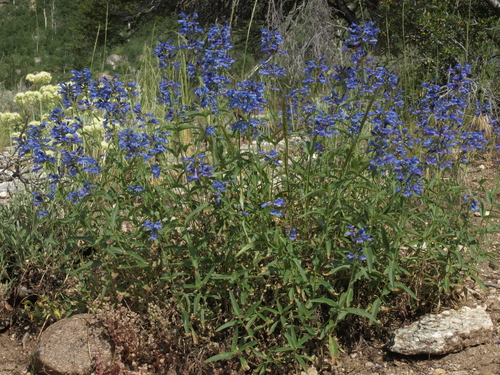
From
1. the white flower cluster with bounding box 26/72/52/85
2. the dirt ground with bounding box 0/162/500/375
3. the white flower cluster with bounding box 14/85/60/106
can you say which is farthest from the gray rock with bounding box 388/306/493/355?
the white flower cluster with bounding box 26/72/52/85

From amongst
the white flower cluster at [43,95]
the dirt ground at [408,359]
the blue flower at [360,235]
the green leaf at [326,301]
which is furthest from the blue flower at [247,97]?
the white flower cluster at [43,95]

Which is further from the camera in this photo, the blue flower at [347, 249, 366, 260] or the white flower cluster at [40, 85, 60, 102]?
the white flower cluster at [40, 85, 60, 102]

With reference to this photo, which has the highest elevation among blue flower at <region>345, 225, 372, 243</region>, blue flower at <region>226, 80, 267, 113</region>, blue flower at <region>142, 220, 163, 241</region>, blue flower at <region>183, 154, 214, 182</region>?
blue flower at <region>226, 80, 267, 113</region>

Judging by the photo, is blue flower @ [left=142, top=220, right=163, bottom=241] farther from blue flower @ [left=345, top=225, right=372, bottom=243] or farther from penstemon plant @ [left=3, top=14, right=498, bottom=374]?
blue flower @ [left=345, top=225, right=372, bottom=243]

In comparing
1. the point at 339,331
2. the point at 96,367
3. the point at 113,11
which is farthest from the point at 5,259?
the point at 113,11

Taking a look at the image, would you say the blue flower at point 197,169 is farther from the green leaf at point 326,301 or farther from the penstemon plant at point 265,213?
the green leaf at point 326,301

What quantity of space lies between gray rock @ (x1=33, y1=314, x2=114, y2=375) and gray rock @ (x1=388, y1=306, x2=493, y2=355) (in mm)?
1621

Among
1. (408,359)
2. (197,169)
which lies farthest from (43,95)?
(408,359)

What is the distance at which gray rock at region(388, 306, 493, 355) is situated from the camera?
104 inches

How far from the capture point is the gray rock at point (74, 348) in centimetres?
268

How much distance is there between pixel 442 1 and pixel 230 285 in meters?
5.60

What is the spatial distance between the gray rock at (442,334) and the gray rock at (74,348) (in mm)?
1621

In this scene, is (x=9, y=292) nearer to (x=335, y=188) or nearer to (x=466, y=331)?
(x=335, y=188)

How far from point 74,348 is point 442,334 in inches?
79.6
